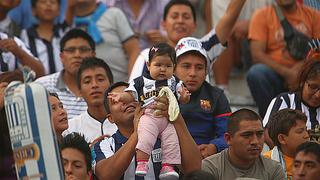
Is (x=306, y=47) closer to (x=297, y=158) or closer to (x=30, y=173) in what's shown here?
(x=297, y=158)

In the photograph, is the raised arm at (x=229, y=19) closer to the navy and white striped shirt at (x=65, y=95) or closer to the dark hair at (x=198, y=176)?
the navy and white striped shirt at (x=65, y=95)

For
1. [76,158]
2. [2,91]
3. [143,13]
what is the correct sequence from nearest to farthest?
[76,158], [2,91], [143,13]

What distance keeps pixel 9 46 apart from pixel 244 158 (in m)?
3.22

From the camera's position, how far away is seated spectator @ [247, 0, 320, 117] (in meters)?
10.7

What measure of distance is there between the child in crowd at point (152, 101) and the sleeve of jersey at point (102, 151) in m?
0.42

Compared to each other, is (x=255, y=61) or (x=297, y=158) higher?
(x=255, y=61)

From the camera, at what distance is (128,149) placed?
7.45 metres

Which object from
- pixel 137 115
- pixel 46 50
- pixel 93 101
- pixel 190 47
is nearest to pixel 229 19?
pixel 190 47

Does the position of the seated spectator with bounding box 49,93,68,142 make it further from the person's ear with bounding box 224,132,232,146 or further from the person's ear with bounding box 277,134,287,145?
the person's ear with bounding box 277,134,287,145

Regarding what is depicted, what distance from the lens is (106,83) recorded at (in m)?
9.32

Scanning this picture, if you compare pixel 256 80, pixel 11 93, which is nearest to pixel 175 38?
pixel 256 80

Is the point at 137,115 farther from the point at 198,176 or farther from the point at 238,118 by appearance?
the point at 198,176

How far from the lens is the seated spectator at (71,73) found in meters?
9.83

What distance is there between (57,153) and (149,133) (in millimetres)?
1161
